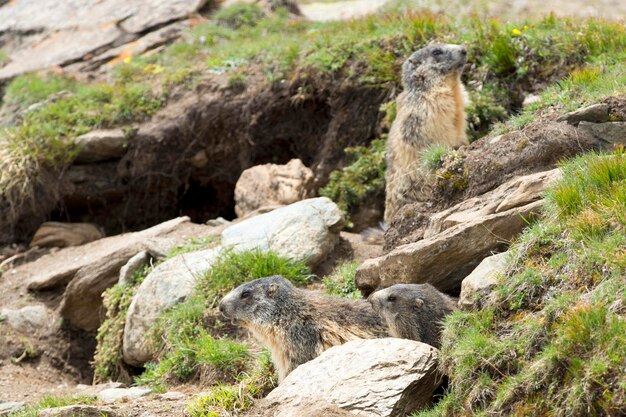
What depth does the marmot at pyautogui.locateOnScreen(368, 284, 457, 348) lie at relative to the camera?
7969mm

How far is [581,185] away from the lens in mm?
7484

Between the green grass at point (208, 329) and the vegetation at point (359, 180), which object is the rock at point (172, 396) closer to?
the green grass at point (208, 329)

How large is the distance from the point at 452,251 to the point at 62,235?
8197 mm

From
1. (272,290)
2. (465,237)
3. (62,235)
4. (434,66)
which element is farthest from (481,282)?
(62,235)

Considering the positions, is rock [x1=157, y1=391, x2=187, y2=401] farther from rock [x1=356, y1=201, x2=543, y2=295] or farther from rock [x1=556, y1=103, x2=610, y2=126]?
rock [x1=556, y1=103, x2=610, y2=126]

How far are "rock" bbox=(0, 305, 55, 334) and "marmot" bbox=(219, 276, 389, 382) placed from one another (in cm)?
455

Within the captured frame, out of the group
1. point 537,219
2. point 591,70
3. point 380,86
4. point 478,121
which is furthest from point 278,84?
point 537,219

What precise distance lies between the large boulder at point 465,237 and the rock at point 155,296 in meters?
2.68

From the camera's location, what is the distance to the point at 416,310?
8039mm

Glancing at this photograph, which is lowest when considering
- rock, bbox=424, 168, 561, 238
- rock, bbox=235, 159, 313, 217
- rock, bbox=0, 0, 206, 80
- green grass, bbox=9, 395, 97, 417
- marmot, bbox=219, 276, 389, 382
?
rock, bbox=235, 159, 313, 217

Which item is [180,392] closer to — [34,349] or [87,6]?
[34,349]

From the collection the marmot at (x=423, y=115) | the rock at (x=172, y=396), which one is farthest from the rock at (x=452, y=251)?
the rock at (x=172, y=396)

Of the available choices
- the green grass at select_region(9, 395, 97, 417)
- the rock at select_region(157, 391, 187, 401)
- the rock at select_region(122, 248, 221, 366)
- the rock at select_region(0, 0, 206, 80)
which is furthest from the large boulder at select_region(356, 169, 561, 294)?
the rock at select_region(0, 0, 206, 80)

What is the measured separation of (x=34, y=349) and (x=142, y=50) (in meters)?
7.24
